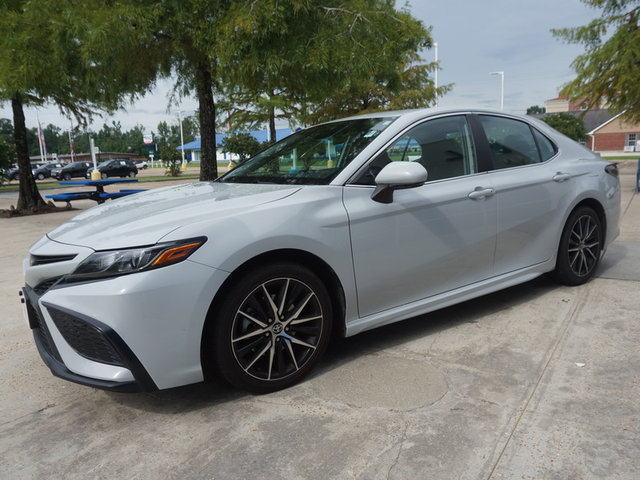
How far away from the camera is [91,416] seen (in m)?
2.71

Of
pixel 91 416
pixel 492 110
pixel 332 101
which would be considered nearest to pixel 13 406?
pixel 91 416

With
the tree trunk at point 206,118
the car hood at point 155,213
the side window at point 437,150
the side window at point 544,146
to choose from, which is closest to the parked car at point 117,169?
the tree trunk at point 206,118

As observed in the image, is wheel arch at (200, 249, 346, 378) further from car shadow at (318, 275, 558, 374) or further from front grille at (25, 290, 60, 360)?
front grille at (25, 290, 60, 360)

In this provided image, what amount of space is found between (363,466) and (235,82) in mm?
6938

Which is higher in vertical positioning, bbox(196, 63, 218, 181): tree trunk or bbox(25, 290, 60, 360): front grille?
bbox(196, 63, 218, 181): tree trunk

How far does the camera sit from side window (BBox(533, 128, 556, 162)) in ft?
13.9

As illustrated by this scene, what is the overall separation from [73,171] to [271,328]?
4340 cm

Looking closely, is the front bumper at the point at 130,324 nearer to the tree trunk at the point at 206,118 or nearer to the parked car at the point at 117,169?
the tree trunk at the point at 206,118

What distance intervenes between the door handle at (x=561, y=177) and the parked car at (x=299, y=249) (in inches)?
0.6

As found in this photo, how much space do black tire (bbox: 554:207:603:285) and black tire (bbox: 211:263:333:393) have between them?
247 cm

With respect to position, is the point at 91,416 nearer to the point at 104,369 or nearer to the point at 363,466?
the point at 104,369

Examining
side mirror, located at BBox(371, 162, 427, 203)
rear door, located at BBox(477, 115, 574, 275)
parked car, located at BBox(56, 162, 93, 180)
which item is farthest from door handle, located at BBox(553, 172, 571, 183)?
parked car, located at BBox(56, 162, 93, 180)

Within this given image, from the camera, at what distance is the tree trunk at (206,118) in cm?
982

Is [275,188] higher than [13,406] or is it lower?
higher
